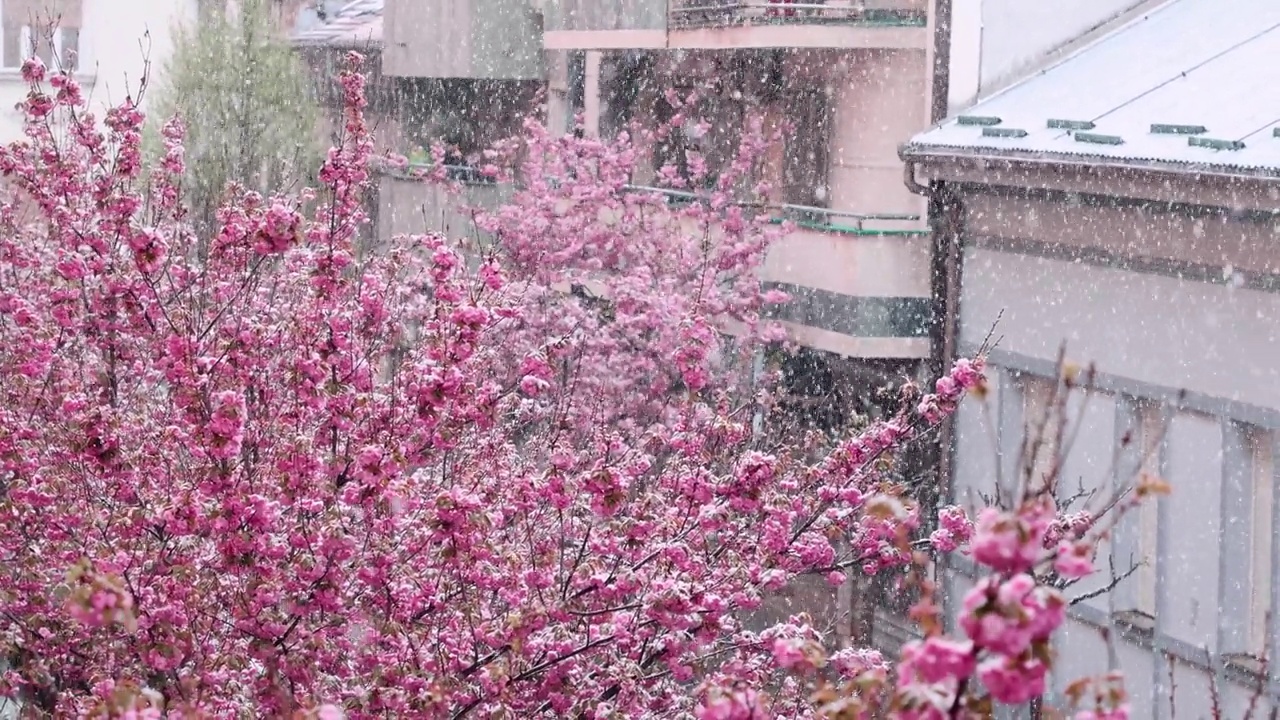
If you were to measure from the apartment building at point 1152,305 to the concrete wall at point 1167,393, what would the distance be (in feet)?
0.04

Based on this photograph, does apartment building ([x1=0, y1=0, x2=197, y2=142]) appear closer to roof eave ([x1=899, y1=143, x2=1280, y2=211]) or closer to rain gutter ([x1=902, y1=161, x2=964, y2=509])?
rain gutter ([x1=902, y1=161, x2=964, y2=509])

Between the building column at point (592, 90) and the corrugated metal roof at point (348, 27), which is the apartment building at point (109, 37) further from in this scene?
the building column at point (592, 90)

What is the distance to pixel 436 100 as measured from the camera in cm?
2736

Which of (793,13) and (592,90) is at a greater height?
(793,13)

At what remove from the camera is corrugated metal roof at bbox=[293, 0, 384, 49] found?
28.8m

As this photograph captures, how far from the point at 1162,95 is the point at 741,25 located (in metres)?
6.32

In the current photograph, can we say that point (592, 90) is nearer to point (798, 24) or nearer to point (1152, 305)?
point (798, 24)

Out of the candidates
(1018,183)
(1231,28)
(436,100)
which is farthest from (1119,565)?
(436,100)

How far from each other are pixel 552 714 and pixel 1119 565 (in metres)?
6.24

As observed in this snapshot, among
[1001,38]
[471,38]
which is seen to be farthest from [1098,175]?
[471,38]

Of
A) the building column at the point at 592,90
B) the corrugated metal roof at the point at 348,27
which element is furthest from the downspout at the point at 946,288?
the corrugated metal roof at the point at 348,27

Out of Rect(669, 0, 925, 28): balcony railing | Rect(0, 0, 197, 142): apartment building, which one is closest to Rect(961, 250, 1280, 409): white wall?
Rect(669, 0, 925, 28): balcony railing

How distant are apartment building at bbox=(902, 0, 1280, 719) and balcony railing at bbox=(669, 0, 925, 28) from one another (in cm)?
263

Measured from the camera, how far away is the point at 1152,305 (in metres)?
11.3
